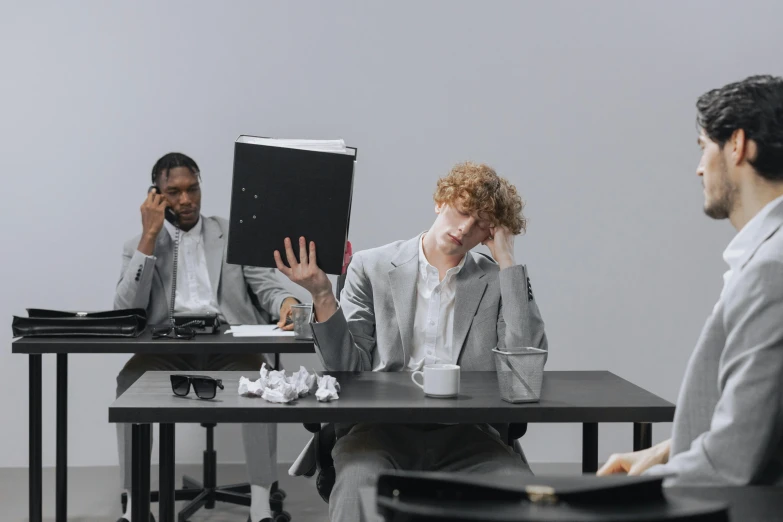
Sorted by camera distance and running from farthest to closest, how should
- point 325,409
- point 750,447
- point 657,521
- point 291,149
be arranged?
point 291,149
point 325,409
point 750,447
point 657,521

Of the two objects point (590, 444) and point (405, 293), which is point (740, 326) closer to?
point (590, 444)

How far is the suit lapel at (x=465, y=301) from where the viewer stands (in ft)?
8.77

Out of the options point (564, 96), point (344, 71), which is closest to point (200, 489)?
point (344, 71)

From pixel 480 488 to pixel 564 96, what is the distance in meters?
3.70

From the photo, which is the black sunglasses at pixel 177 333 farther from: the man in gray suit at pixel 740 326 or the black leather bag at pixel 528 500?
the black leather bag at pixel 528 500

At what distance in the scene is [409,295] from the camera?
2.69 m

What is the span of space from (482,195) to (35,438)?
5.95 ft

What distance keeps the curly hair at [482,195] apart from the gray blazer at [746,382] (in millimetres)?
1200

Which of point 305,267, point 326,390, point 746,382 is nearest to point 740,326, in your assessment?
point 746,382

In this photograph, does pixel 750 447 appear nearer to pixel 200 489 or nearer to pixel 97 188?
pixel 200 489

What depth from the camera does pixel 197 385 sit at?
218 cm

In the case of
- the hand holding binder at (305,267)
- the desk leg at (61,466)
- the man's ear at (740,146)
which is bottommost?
the desk leg at (61,466)

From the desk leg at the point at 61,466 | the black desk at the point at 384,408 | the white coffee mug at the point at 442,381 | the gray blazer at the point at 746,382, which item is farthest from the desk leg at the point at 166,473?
the gray blazer at the point at 746,382

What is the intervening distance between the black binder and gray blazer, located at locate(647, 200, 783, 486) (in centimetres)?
114
